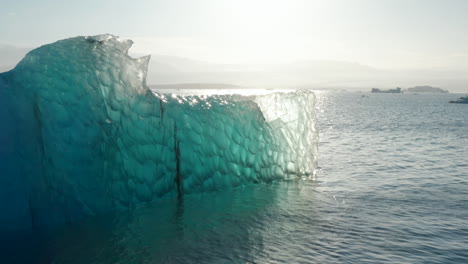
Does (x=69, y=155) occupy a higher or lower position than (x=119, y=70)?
lower

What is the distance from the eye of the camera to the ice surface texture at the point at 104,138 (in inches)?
376

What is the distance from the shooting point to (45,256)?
7883 mm

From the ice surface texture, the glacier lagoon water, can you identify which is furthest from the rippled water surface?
the ice surface texture

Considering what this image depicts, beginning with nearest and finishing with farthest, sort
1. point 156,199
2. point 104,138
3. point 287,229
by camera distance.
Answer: point 287,229 → point 104,138 → point 156,199

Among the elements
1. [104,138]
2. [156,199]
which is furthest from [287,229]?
[104,138]

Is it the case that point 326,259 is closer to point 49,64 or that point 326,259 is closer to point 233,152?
point 233,152

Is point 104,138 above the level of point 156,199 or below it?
above

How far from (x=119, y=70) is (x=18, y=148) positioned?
11.3 feet

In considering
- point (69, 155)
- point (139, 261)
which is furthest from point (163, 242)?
point (69, 155)

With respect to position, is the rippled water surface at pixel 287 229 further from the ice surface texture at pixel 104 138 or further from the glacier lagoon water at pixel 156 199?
the ice surface texture at pixel 104 138

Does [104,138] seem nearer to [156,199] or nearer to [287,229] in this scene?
[156,199]

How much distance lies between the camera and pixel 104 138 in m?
10.6

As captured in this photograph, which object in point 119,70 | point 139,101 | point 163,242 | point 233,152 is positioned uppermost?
point 119,70

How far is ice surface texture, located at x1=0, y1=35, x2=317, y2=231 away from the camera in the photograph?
9.55 metres
